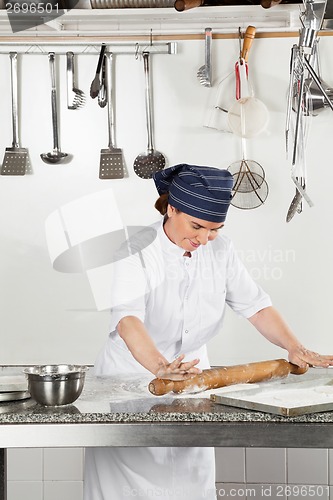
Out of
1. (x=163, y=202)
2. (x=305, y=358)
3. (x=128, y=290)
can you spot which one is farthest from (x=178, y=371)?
(x=163, y=202)

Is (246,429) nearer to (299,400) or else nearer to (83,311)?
(299,400)

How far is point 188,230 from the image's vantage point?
2.85 m

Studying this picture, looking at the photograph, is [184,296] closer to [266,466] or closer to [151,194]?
[151,194]

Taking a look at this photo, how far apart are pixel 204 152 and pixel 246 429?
1.87 meters

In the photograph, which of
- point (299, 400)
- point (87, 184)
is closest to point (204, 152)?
point (87, 184)

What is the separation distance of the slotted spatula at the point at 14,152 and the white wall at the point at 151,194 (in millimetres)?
42

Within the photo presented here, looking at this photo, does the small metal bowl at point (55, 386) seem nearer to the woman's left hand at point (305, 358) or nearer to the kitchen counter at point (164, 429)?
the kitchen counter at point (164, 429)

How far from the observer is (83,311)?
139 inches

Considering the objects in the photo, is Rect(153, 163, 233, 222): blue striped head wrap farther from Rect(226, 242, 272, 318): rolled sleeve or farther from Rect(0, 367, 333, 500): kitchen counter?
Rect(0, 367, 333, 500): kitchen counter

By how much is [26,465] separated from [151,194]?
1.35 meters

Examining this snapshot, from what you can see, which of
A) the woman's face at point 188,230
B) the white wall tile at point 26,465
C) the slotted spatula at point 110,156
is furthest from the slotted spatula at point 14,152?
the white wall tile at point 26,465

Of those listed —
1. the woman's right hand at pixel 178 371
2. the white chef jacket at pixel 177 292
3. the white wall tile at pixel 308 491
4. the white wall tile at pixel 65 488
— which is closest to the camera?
the woman's right hand at pixel 178 371

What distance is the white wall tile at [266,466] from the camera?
3352 millimetres

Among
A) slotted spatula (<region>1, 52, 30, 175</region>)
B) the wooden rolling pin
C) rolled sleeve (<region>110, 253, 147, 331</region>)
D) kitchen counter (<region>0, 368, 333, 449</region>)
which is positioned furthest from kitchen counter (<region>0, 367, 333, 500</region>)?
slotted spatula (<region>1, 52, 30, 175</region>)
